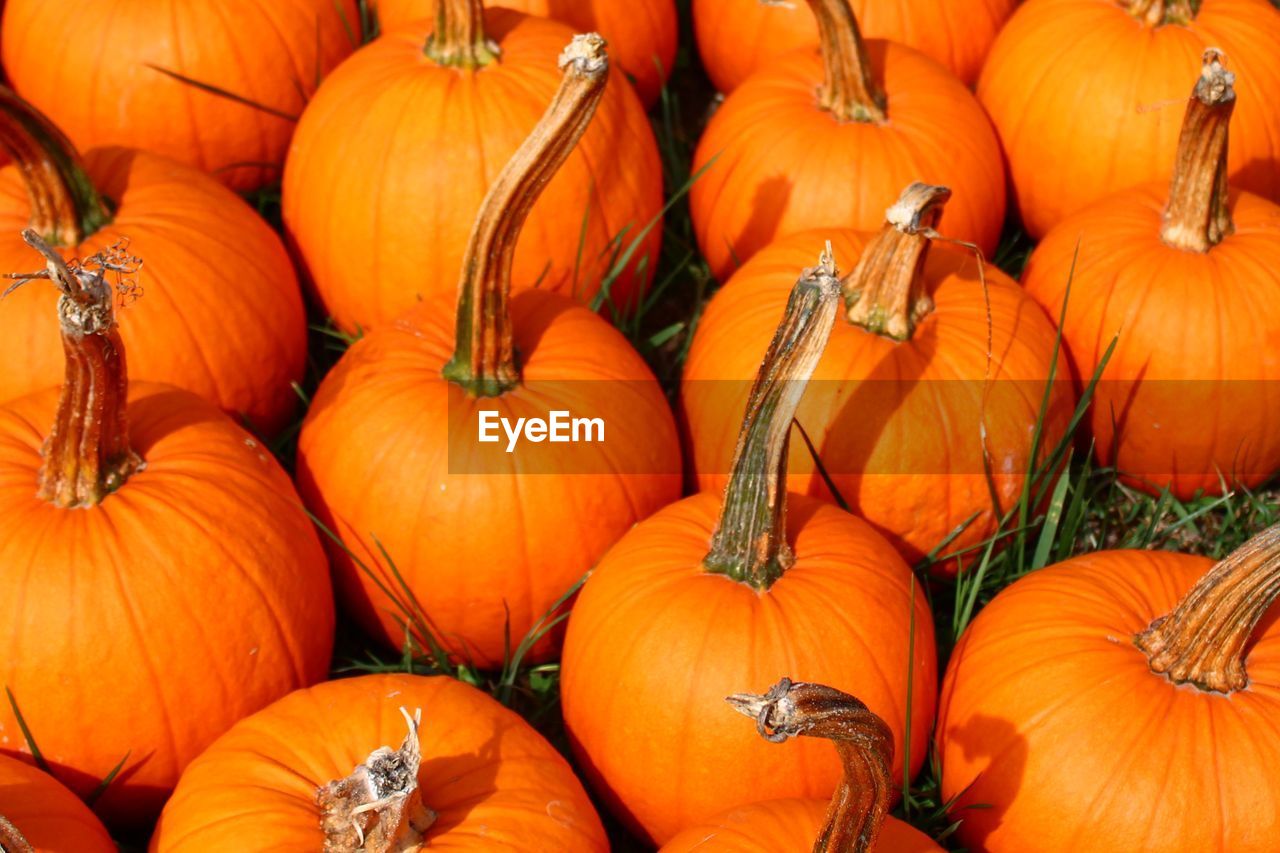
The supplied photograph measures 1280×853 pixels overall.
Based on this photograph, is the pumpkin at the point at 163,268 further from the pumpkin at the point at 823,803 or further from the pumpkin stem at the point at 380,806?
the pumpkin at the point at 823,803

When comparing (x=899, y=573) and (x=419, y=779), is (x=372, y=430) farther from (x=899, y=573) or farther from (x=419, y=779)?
(x=899, y=573)

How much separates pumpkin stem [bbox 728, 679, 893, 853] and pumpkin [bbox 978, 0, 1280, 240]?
2314 millimetres

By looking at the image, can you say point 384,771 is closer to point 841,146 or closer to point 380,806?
point 380,806

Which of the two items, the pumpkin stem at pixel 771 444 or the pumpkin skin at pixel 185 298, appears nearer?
the pumpkin stem at pixel 771 444

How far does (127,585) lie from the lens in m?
2.58

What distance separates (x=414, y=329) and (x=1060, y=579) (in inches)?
58.6

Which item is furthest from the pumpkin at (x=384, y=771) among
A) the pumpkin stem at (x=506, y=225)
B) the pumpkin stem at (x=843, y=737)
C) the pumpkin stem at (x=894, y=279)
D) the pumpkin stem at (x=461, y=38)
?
the pumpkin stem at (x=461, y=38)

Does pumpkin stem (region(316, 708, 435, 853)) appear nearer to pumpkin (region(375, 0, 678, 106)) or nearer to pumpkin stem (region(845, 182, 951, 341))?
pumpkin stem (region(845, 182, 951, 341))

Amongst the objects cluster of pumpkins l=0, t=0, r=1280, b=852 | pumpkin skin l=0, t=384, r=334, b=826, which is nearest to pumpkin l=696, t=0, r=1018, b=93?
cluster of pumpkins l=0, t=0, r=1280, b=852

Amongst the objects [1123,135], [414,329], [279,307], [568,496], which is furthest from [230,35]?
[1123,135]

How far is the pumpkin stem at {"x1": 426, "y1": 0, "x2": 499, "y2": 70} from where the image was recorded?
3451mm

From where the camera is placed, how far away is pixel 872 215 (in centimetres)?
356

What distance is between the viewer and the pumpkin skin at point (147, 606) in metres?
2.55

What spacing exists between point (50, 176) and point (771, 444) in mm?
1704
